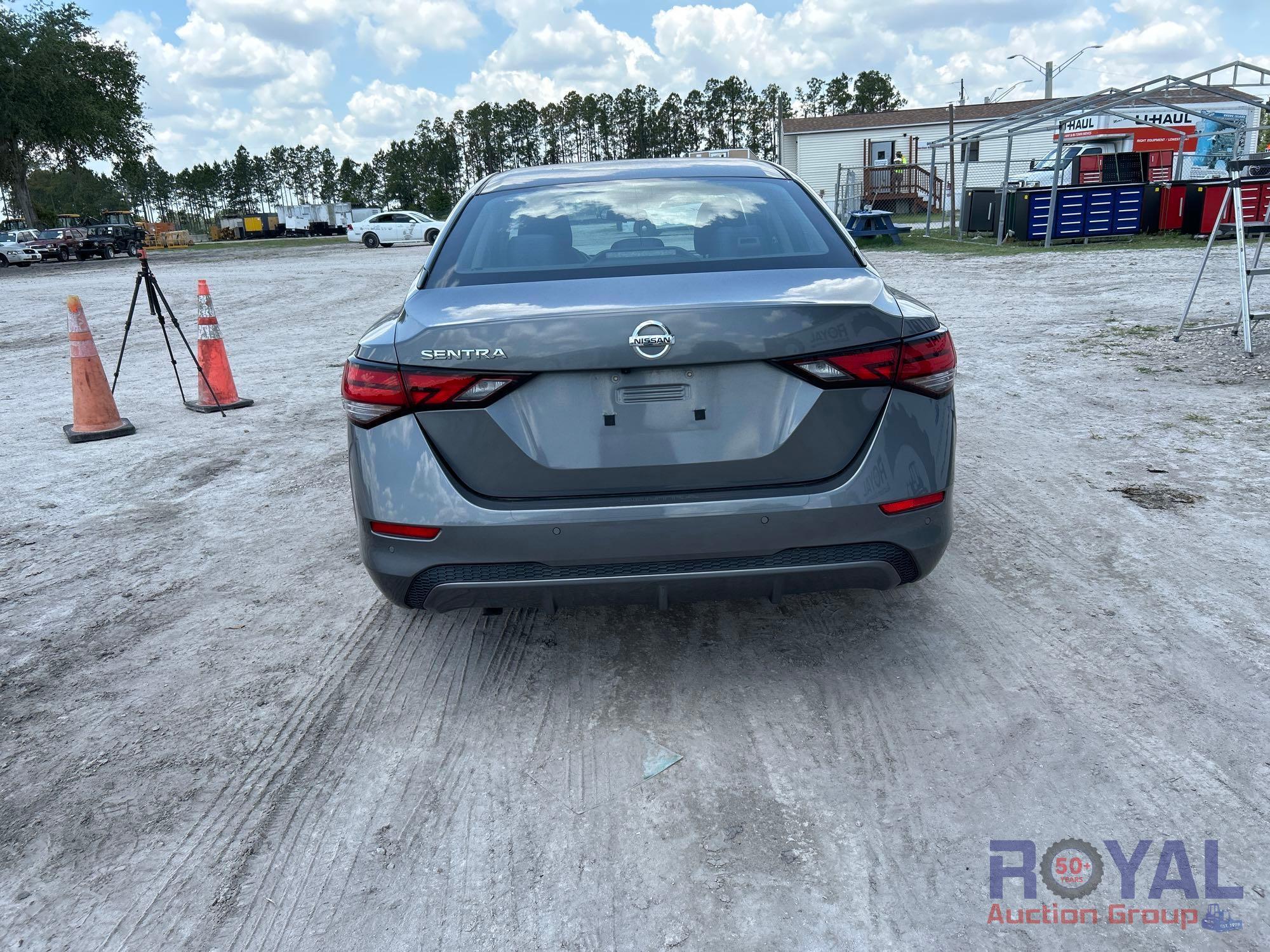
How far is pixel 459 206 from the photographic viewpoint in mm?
3580

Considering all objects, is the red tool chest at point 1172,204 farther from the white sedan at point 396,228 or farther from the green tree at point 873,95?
the green tree at point 873,95

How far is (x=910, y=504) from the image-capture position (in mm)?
2637

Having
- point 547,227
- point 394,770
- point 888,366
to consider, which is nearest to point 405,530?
point 394,770

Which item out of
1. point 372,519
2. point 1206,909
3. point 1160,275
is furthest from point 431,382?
point 1160,275

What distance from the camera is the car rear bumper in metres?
2.53

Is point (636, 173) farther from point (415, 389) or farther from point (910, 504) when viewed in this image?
point (910, 504)

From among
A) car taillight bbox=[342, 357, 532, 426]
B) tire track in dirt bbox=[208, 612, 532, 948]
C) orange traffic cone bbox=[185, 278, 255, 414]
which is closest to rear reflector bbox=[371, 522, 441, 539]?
car taillight bbox=[342, 357, 532, 426]

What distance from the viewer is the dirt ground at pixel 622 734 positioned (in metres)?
2.07

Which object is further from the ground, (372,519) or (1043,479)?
(372,519)

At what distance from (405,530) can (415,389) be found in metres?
0.40

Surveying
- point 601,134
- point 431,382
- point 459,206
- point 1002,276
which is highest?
point 601,134

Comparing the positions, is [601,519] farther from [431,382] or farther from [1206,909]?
[1206,909]

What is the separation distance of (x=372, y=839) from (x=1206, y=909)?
1.89m

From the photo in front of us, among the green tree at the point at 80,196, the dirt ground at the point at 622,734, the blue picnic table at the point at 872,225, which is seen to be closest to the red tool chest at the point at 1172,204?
the blue picnic table at the point at 872,225
